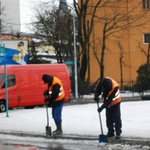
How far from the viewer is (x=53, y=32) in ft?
170

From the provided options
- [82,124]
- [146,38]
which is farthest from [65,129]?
[146,38]

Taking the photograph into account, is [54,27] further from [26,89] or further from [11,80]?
[11,80]

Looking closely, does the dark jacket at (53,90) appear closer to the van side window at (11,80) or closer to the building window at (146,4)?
the van side window at (11,80)

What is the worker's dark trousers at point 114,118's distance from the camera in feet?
42.2

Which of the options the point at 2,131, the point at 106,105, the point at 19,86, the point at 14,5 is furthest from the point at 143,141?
the point at 14,5

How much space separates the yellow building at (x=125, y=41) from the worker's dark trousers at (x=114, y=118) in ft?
136

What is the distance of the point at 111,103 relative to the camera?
1283cm

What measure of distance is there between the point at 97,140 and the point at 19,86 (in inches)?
612

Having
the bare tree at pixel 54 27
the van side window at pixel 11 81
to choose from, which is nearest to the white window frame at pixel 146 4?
the bare tree at pixel 54 27

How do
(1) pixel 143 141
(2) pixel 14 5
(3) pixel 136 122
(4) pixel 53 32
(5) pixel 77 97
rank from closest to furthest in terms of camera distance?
(1) pixel 143 141 < (3) pixel 136 122 < (5) pixel 77 97 < (4) pixel 53 32 < (2) pixel 14 5

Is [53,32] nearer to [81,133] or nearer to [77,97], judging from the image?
[77,97]

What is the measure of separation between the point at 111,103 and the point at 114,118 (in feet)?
1.30

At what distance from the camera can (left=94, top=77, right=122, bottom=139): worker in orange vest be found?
41.9ft

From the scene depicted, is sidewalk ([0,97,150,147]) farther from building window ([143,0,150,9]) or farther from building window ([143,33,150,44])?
building window ([143,0,150,9])
